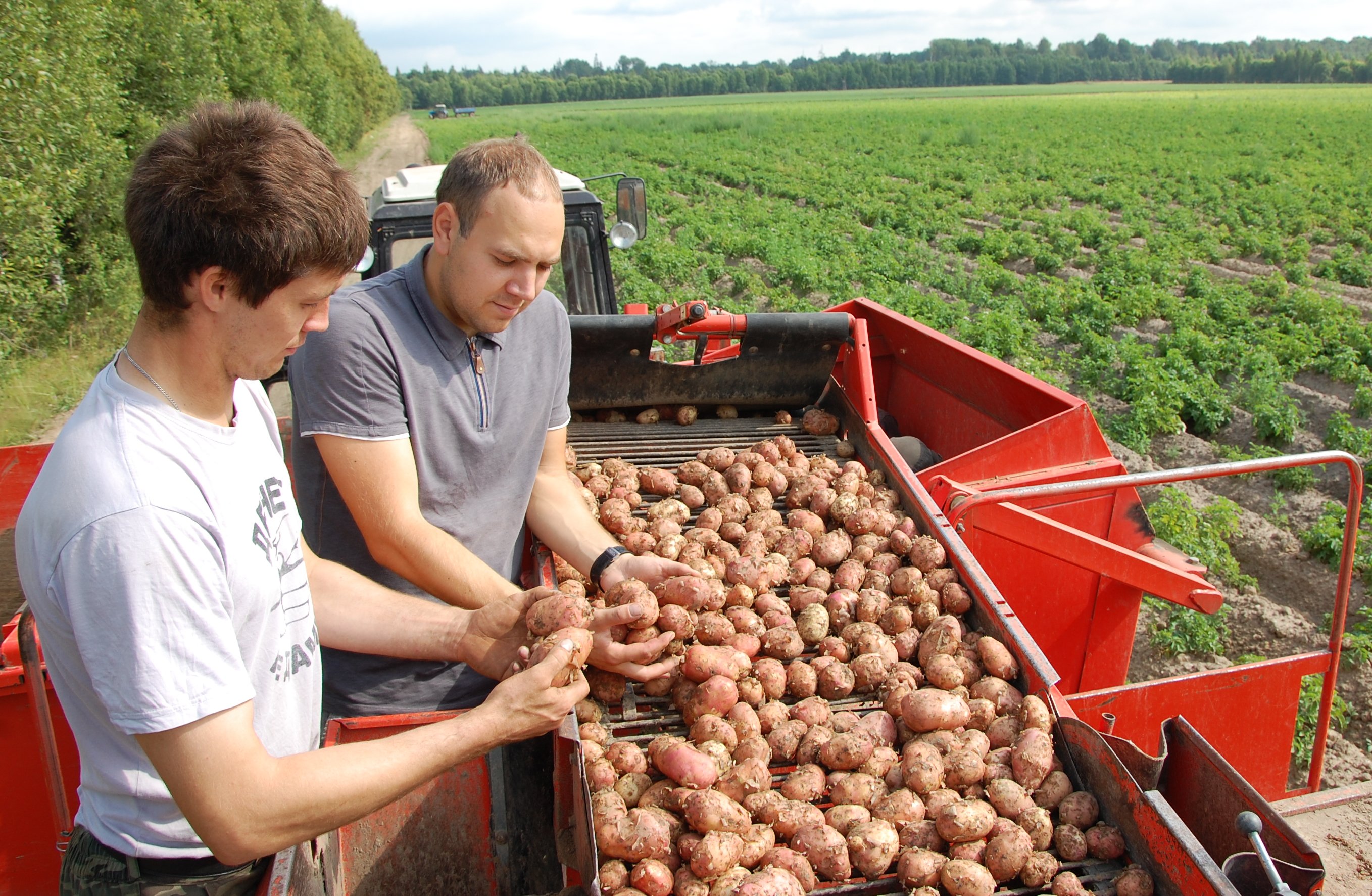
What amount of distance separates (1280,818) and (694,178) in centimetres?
2829

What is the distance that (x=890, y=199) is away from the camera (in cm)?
2423

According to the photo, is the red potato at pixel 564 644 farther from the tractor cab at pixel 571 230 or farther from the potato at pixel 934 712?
the tractor cab at pixel 571 230

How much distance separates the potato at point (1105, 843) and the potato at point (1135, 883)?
0.08 meters

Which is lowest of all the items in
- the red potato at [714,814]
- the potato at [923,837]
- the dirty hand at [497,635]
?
the potato at [923,837]

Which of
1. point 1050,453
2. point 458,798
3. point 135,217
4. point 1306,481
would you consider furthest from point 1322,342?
point 135,217

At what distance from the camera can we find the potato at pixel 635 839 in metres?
2.10

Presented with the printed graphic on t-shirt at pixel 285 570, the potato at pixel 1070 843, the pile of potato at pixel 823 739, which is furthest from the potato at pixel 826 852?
the printed graphic on t-shirt at pixel 285 570

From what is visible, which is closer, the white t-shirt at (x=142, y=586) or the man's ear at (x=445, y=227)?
the white t-shirt at (x=142, y=586)

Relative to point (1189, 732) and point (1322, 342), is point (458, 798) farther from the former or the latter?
point (1322, 342)

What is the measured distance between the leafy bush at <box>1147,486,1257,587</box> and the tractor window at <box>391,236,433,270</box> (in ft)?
16.1

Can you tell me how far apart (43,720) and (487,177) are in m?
1.72

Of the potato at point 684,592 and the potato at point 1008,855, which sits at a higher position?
the potato at point 684,592

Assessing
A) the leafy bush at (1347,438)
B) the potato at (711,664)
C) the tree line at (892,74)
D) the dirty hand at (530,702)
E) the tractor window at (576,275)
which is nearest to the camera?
the dirty hand at (530,702)

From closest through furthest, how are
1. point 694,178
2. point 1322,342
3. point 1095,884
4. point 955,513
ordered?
point 1095,884, point 955,513, point 1322,342, point 694,178
